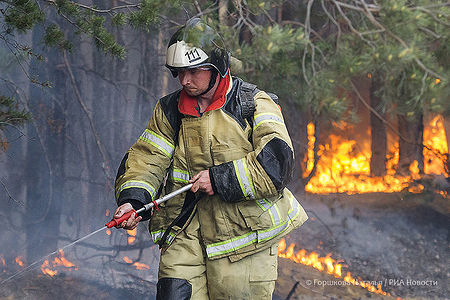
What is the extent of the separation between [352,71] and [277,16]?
2.50m

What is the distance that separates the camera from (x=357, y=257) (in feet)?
22.6

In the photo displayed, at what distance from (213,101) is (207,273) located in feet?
3.01

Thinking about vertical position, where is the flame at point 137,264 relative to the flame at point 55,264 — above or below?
below

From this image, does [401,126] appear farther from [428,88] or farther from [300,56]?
[428,88]

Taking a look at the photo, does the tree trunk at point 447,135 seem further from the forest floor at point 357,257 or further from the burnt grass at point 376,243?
the forest floor at point 357,257

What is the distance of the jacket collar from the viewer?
138 inches

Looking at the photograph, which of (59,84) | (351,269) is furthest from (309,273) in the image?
(59,84)

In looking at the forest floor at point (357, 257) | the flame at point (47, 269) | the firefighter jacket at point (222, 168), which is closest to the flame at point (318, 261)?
the forest floor at point (357, 257)

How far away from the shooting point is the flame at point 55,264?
583cm

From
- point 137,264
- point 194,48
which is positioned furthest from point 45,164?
point 194,48

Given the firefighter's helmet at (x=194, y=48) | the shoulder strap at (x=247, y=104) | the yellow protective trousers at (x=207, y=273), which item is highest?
the firefighter's helmet at (x=194, y=48)

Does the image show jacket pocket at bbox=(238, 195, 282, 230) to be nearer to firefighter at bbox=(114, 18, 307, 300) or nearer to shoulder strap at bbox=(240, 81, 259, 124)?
firefighter at bbox=(114, 18, 307, 300)

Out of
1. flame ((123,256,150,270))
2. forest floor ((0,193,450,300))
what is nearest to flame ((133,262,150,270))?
flame ((123,256,150,270))

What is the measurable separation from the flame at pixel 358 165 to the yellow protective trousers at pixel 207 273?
429cm
